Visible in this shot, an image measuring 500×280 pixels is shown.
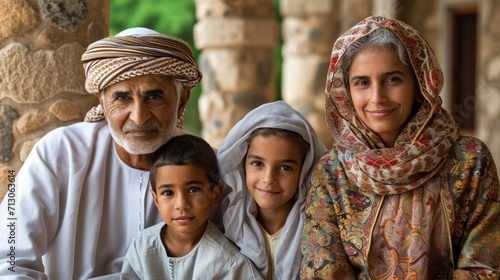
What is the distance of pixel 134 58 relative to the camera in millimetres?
3059

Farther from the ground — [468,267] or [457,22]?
[457,22]

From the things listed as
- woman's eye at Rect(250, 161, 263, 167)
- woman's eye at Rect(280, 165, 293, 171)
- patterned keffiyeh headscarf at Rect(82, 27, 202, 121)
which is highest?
patterned keffiyeh headscarf at Rect(82, 27, 202, 121)

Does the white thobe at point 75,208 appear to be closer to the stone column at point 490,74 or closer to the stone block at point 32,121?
the stone block at point 32,121

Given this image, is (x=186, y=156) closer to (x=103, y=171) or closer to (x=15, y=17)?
(x=103, y=171)

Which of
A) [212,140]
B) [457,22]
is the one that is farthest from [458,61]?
[212,140]

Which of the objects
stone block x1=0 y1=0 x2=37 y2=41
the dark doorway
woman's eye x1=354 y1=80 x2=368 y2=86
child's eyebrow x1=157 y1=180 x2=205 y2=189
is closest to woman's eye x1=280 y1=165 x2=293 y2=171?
child's eyebrow x1=157 y1=180 x2=205 y2=189

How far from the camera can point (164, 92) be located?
3.15 meters

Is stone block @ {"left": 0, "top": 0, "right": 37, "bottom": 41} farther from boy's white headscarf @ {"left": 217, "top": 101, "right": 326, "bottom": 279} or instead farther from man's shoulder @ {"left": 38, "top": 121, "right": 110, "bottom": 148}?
boy's white headscarf @ {"left": 217, "top": 101, "right": 326, "bottom": 279}

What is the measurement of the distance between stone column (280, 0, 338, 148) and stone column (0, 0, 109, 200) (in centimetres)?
466

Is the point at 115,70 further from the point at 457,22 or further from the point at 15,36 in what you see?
the point at 457,22

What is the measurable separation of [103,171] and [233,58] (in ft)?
13.7

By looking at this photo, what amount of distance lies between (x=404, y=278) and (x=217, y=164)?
957 millimetres

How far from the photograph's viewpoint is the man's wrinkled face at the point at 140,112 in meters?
3.09

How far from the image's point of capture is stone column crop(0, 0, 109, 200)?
3400mm
